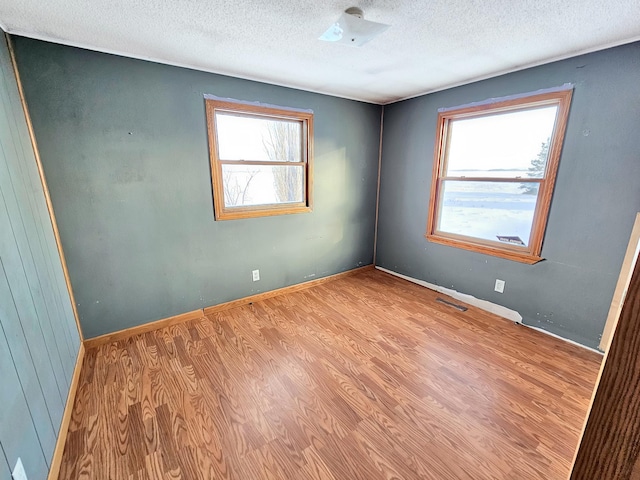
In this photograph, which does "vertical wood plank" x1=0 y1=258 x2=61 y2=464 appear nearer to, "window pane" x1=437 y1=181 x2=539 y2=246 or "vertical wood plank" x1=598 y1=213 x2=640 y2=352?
"vertical wood plank" x1=598 y1=213 x2=640 y2=352

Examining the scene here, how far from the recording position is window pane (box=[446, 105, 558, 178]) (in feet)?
7.88

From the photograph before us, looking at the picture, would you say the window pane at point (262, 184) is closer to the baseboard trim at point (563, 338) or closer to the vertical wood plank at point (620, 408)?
the baseboard trim at point (563, 338)

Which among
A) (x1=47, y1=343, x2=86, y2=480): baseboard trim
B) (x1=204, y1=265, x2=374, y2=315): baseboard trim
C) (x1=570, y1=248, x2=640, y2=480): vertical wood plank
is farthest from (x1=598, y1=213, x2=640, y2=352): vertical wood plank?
(x1=47, y1=343, x2=86, y2=480): baseboard trim

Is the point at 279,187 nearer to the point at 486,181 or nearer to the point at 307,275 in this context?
the point at 307,275

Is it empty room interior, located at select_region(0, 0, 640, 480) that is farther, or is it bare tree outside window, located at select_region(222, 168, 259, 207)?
bare tree outside window, located at select_region(222, 168, 259, 207)

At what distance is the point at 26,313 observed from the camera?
1295mm

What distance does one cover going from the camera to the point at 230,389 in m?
1.85

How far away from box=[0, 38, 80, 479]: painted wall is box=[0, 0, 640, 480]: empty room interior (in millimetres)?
17

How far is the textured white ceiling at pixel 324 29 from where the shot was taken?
1.49m

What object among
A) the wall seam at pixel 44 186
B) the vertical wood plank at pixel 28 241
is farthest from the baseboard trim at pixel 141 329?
the vertical wood plank at pixel 28 241

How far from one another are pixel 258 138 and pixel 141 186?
1.18 metres

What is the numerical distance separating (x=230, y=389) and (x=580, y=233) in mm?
2875

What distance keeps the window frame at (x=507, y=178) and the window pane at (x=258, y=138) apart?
61.4 inches

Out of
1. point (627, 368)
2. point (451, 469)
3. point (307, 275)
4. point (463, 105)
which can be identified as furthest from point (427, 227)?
point (627, 368)
